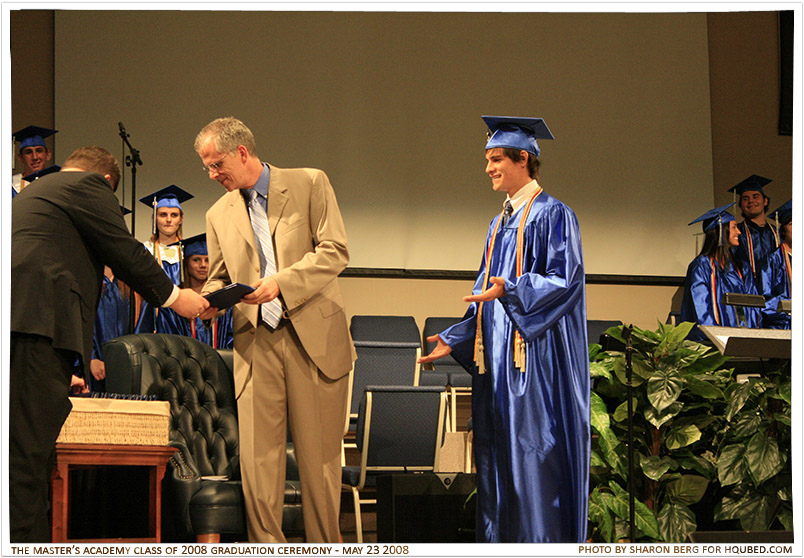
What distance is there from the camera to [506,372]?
3.13 m

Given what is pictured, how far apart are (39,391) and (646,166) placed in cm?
674

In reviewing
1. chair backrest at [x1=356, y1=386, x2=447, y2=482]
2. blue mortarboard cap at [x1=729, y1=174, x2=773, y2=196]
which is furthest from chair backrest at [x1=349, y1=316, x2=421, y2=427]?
blue mortarboard cap at [x1=729, y1=174, x2=773, y2=196]

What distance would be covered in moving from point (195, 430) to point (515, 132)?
1.81m

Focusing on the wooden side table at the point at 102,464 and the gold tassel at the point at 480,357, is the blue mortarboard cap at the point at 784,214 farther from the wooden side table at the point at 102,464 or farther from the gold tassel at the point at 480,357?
the wooden side table at the point at 102,464

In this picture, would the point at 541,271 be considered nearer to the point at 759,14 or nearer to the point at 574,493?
the point at 574,493

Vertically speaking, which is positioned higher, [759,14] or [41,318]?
[759,14]

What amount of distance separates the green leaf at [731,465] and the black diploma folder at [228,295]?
1.92m

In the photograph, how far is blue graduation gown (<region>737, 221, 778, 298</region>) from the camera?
7.05 m

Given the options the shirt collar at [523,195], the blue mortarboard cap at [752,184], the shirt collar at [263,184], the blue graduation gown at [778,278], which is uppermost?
the blue mortarboard cap at [752,184]

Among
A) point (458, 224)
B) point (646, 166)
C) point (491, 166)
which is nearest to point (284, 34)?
point (458, 224)

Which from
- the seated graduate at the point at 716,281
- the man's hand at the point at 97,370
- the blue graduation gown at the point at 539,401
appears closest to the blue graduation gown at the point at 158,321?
the man's hand at the point at 97,370

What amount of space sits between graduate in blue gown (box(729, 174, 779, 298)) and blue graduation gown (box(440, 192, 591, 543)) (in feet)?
14.4

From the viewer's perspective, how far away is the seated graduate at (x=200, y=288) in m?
5.15

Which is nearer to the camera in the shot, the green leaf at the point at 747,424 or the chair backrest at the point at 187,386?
the green leaf at the point at 747,424
